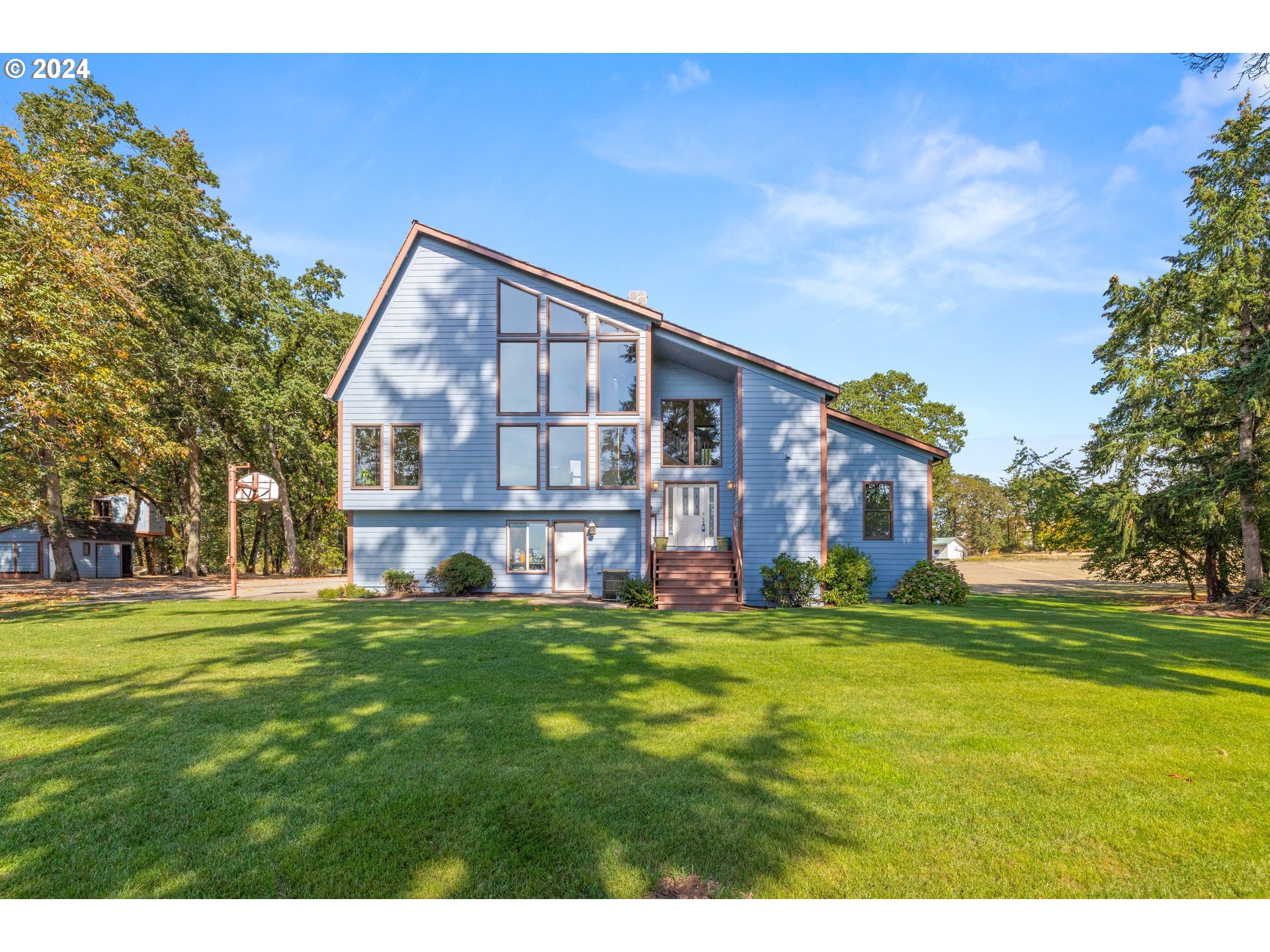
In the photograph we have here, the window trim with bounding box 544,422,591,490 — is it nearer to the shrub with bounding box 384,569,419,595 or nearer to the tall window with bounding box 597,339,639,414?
the tall window with bounding box 597,339,639,414

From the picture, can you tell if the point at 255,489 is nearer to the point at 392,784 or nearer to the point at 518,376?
the point at 518,376

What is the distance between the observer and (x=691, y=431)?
18422 mm

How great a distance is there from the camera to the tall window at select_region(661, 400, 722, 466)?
18375mm

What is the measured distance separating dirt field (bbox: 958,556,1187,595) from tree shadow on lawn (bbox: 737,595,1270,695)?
8052mm

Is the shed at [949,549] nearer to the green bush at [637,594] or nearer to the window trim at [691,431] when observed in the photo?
the window trim at [691,431]

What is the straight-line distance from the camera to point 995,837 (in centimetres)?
292

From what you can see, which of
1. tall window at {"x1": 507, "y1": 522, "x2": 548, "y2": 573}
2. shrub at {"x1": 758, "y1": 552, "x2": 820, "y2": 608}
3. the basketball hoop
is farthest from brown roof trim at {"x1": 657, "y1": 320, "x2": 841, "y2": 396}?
the basketball hoop

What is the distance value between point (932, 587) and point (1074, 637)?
6385 mm

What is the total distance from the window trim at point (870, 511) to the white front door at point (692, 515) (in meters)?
4.44

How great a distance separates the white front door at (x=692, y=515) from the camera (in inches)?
715

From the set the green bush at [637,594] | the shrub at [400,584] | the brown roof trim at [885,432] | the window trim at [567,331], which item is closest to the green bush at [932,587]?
the brown roof trim at [885,432]

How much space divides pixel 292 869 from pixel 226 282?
95.8 feet

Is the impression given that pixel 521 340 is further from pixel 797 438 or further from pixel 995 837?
pixel 995 837
